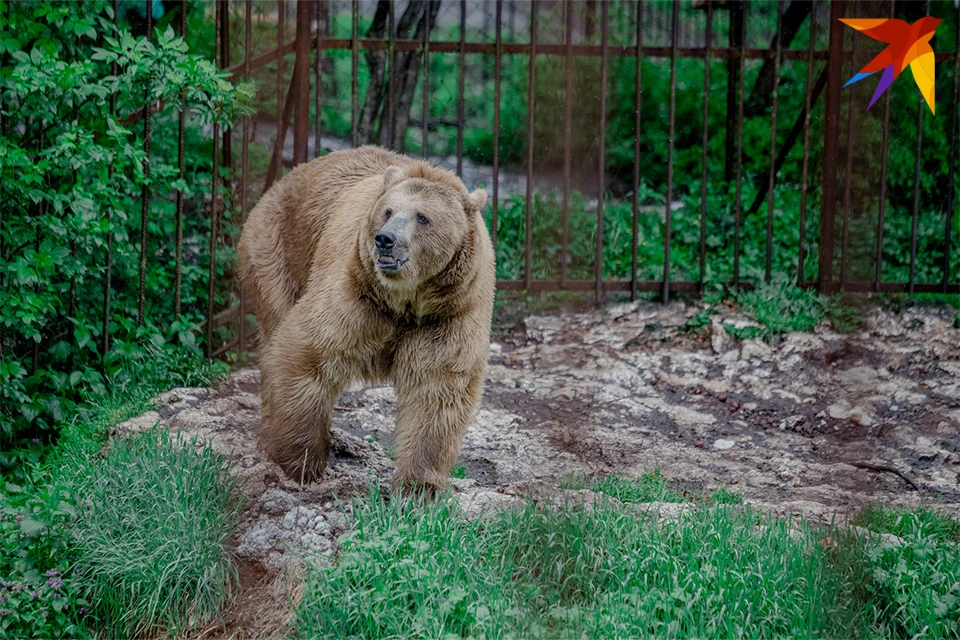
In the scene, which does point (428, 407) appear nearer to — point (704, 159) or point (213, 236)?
point (213, 236)

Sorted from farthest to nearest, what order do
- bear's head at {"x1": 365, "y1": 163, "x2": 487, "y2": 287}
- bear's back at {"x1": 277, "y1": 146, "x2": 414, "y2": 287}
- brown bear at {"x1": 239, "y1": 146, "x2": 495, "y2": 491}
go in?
1. bear's back at {"x1": 277, "y1": 146, "x2": 414, "y2": 287}
2. brown bear at {"x1": 239, "y1": 146, "x2": 495, "y2": 491}
3. bear's head at {"x1": 365, "y1": 163, "x2": 487, "y2": 287}

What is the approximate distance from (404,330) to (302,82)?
127 inches

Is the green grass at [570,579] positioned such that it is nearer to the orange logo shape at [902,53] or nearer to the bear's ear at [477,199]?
the bear's ear at [477,199]

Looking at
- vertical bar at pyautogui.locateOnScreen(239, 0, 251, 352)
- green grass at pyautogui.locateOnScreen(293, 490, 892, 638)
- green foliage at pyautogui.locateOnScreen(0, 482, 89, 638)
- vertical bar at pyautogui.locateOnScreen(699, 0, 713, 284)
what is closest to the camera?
green grass at pyautogui.locateOnScreen(293, 490, 892, 638)

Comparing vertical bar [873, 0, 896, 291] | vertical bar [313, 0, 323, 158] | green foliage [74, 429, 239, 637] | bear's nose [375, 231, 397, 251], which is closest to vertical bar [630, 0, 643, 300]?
vertical bar [873, 0, 896, 291]

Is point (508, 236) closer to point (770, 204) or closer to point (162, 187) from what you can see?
point (770, 204)

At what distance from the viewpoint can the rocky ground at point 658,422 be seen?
4723 millimetres

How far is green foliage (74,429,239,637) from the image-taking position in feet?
13.1

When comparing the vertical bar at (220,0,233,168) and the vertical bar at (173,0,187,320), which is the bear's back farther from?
the vertical bar at (220,0,233,168)

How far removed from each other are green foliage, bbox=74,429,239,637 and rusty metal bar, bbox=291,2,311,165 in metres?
3.38

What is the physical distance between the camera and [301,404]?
4691 mm

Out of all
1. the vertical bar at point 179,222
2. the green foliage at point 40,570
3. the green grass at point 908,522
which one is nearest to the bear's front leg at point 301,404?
the green foliage at point 40,570

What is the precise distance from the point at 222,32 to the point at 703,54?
11.4ft

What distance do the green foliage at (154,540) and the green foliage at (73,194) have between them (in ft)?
4.18
